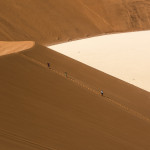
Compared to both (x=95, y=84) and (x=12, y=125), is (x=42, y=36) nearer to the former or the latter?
(x=95, y=84)

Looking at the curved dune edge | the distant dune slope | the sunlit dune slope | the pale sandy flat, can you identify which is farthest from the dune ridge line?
the distant dune slope

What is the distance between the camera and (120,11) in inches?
1318

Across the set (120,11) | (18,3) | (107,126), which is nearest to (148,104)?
(107,126)

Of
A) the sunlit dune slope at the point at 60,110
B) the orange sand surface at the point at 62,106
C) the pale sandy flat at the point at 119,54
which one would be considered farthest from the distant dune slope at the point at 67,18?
the sunlit dune slope at the point at 60,110

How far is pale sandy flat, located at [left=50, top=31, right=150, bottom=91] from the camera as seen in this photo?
17516 millimetres

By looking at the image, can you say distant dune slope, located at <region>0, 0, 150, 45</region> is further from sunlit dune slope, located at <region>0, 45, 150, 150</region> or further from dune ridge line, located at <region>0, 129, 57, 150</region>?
dune ridge line, located at <region>0, 129, 57, 150</region>

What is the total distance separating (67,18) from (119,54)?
9.52m

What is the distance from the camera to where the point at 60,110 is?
7.26m

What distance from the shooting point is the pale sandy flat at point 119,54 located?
17.5 meters

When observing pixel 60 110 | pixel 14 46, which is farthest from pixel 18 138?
pixel 14 46

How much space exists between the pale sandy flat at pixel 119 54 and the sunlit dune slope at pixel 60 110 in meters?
5.43

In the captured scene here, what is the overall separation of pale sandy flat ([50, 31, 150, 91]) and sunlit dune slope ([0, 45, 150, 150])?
543 cm

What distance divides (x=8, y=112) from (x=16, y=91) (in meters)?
1.06

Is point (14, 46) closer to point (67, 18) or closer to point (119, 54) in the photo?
point (119, 54)
